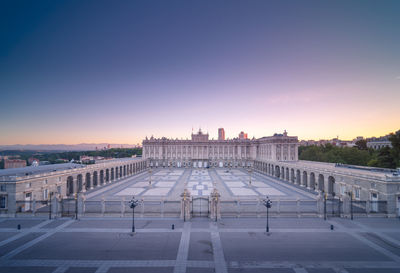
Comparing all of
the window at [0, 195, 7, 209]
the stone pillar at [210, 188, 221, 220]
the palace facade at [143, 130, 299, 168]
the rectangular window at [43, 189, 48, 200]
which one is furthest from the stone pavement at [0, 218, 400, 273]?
the palace facade at [143, 130, 299, 168]

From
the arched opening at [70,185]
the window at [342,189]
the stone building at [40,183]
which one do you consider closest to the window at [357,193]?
the window at [342,189]

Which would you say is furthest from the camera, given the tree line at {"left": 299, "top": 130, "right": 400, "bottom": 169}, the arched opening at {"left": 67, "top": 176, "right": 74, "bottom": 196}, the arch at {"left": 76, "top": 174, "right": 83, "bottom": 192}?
the arch at {"left": 76, "top": 174, "right": 83, "bottom": 192}

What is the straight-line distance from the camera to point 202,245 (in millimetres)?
18609

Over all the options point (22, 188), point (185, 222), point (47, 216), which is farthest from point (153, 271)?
point (22, 188)

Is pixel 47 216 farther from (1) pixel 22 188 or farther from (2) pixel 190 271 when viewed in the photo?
(2) pixel 190 271

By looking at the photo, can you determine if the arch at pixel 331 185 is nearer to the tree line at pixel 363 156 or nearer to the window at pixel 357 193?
the window at pixel 357 193

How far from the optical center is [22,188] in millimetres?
29750

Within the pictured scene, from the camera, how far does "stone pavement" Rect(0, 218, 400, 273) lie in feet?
50.5

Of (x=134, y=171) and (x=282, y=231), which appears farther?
(x=134, y=171)

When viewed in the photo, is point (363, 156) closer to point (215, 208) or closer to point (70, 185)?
point (215, 208)

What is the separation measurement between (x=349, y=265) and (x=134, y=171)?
72.0m

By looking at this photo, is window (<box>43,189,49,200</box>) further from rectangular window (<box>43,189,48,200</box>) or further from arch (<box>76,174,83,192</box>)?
arch (<box>76,174,83,192</box>)

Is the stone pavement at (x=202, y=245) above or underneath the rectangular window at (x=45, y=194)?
underneath

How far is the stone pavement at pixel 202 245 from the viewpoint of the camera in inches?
606
